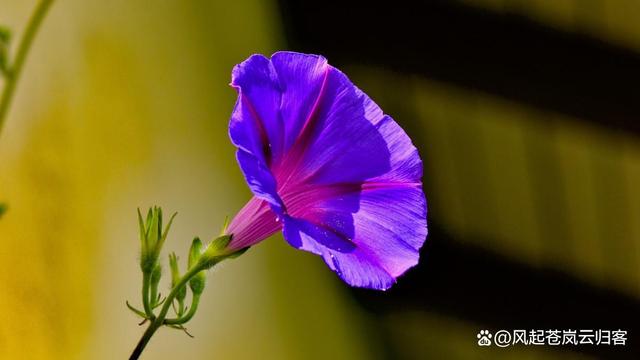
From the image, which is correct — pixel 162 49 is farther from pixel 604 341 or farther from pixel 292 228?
pixel 604 341

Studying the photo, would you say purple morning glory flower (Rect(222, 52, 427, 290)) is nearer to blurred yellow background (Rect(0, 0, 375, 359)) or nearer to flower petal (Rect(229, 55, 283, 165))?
flower petal (Rect(229, 55, 283, 165))

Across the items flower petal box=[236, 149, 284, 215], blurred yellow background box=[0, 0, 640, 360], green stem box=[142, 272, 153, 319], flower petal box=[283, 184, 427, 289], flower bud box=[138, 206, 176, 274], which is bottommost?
blurred yellow background box=[0, 0, 640, 360]

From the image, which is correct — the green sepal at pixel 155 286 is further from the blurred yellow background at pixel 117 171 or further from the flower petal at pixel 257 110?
the blurred yellow background at pixel 117 171

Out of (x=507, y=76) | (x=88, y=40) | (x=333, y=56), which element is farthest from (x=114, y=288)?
(x=507, y=76)

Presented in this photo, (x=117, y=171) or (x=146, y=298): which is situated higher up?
(x=146, y=298)

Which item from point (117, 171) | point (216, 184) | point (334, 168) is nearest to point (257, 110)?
point (334, 168)

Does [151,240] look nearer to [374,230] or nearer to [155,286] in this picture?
[155,286]

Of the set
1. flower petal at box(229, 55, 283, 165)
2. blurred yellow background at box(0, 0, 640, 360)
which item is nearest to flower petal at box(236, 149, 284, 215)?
flower petal at box(229, 55, 283, 165)

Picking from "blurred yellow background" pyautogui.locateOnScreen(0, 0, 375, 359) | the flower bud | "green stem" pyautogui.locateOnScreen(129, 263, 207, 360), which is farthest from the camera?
"blurred yellow background" pyautogui.locateOnScreen(0, 0, 375, 359)

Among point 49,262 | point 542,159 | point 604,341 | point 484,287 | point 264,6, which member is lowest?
point 604,341
